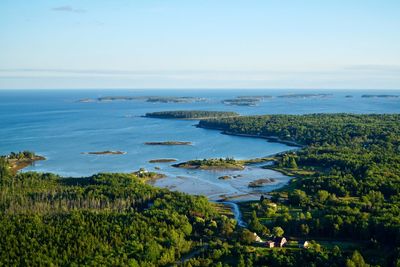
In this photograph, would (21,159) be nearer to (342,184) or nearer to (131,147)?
(131,147)

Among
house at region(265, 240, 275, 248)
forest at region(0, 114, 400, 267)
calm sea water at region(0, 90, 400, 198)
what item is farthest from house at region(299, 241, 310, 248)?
calm sea water at region(0, 90, 400, 198)

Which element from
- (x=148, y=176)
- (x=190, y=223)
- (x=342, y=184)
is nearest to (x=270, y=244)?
(x=190, y=223)

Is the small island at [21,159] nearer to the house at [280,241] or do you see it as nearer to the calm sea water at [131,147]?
the calm sea water at [131,147]

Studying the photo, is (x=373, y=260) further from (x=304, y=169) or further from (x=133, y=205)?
(x=304, y=169)

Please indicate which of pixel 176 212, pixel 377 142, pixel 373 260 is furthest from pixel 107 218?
pixel 377 142

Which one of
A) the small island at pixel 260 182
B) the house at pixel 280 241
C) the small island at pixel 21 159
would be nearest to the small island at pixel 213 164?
the small island at pixel 260 182

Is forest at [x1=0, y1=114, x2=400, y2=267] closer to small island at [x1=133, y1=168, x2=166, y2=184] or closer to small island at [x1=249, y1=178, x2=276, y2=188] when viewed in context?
small island at [x1=133, y1=168, x2=166, y2=184]
